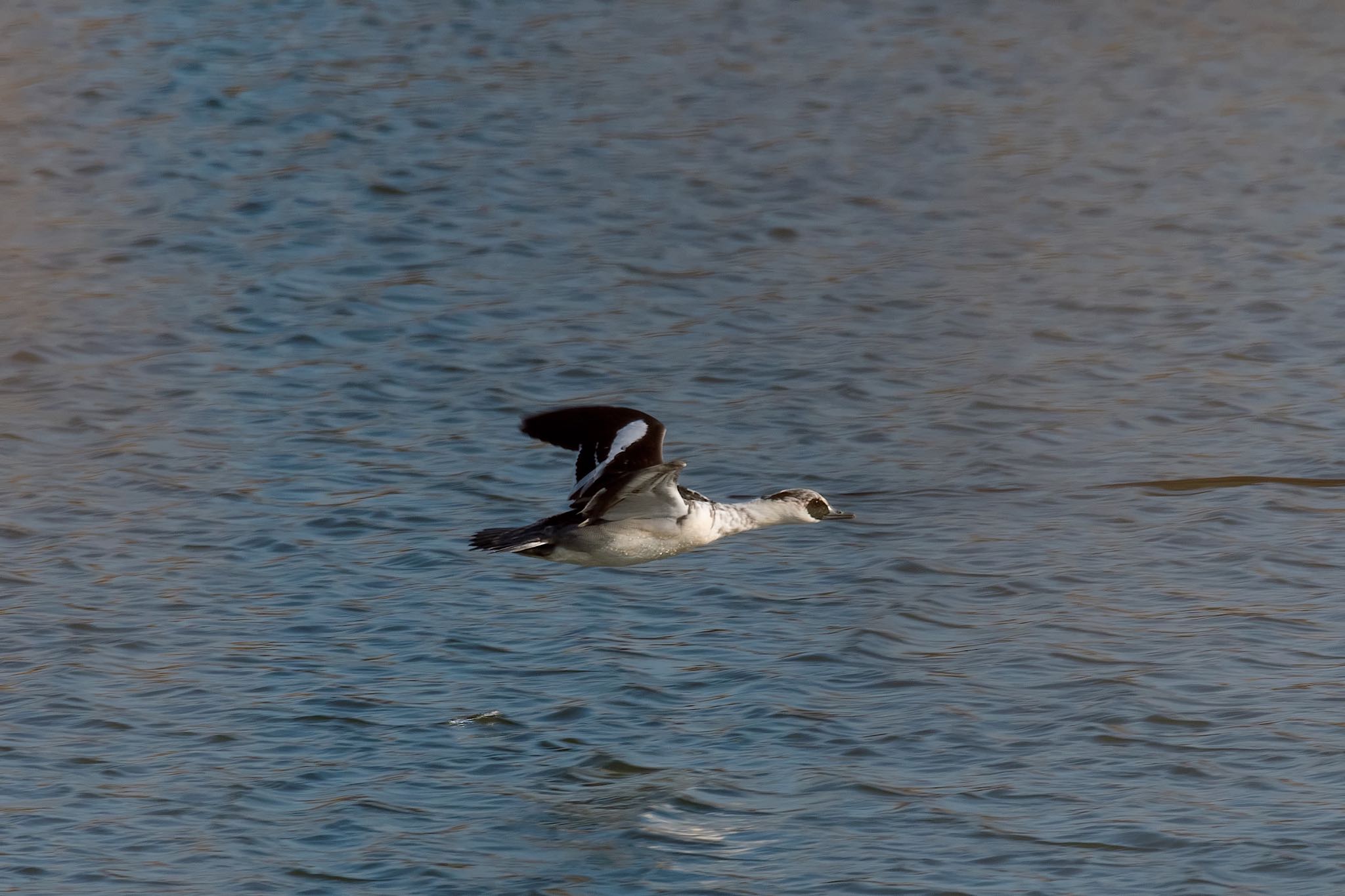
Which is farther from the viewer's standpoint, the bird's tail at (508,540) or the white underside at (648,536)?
the white underside at (648,536)

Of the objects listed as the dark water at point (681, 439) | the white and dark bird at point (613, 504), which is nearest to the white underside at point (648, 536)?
the white and dark bird at point (613, 504)

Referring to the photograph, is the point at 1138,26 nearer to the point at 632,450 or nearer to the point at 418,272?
the point at 418,272

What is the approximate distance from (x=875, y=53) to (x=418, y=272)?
25.9ft

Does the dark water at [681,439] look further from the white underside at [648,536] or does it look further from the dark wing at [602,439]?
the dark wing at [602,439]

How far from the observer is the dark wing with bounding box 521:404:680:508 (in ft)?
30.7

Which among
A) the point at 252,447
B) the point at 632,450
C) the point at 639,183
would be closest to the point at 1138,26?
the point at 639,183

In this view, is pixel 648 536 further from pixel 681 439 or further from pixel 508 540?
pixel 681 439

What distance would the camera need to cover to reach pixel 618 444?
31.0 feet

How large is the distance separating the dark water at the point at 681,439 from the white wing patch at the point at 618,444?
4.85 feet

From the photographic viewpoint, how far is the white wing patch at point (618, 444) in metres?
9.38

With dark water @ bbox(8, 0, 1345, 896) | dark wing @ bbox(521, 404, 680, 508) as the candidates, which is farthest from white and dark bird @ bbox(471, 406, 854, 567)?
dark water @ bbox(8, 0, 1345, 896)

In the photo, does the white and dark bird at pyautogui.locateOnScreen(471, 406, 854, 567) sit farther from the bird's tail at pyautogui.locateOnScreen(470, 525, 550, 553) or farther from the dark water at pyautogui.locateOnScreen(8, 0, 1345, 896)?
the dark water at pyautogui.locateOnScreen(8, 0, 1345, 896)

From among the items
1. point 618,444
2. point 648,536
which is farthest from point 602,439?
point 648,536

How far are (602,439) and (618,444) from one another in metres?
0.25
